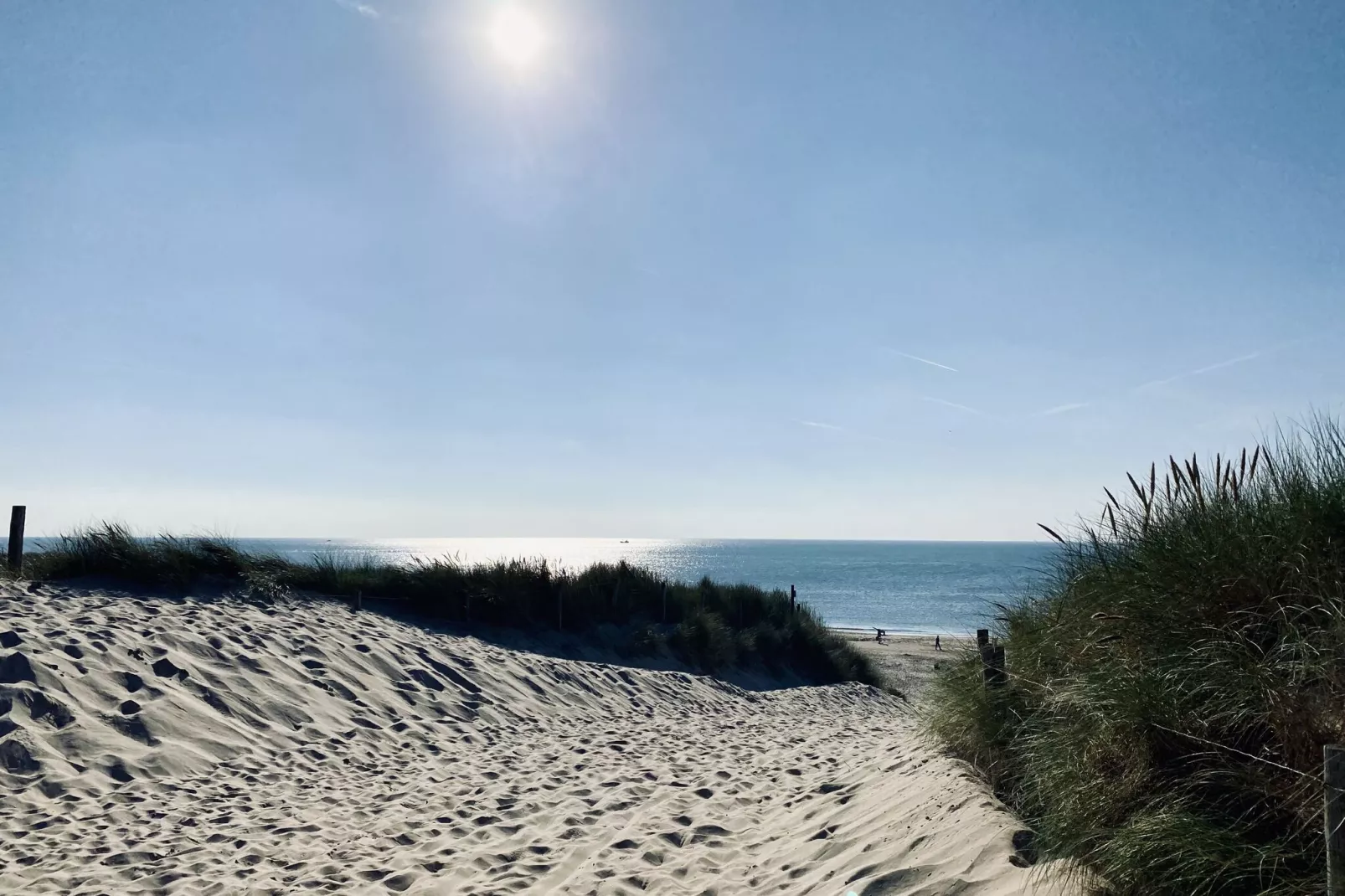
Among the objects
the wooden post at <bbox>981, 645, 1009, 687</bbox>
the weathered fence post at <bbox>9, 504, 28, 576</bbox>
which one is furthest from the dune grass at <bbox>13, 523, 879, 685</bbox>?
the wooden post at <bbox>981, 645, 1009, 687</bbox>

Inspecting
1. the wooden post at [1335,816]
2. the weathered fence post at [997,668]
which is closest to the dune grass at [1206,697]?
the wooden post at [1335,816]

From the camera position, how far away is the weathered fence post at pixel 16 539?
11586 mm

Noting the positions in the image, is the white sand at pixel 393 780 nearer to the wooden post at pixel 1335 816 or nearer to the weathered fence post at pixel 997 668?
the weathered fence post at pixel 997 668

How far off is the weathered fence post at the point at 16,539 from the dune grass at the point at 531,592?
0.17 m

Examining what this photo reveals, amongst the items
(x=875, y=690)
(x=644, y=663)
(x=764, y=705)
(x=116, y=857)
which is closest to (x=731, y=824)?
(x=116, y=857)

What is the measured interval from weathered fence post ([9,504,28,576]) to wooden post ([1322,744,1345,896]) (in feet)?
46.0

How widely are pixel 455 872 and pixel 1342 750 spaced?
166 inches

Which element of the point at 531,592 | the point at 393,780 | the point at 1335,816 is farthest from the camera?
the point at 531,592

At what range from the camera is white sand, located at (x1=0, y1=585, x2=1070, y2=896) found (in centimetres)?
455

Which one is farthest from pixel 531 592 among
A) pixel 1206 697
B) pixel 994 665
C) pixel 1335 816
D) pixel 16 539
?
pixel 1335 816

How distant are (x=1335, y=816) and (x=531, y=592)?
13.6 m

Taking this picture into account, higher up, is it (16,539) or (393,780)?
(16,539)

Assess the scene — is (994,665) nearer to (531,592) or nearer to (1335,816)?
(1335,816)

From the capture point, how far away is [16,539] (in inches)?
460
